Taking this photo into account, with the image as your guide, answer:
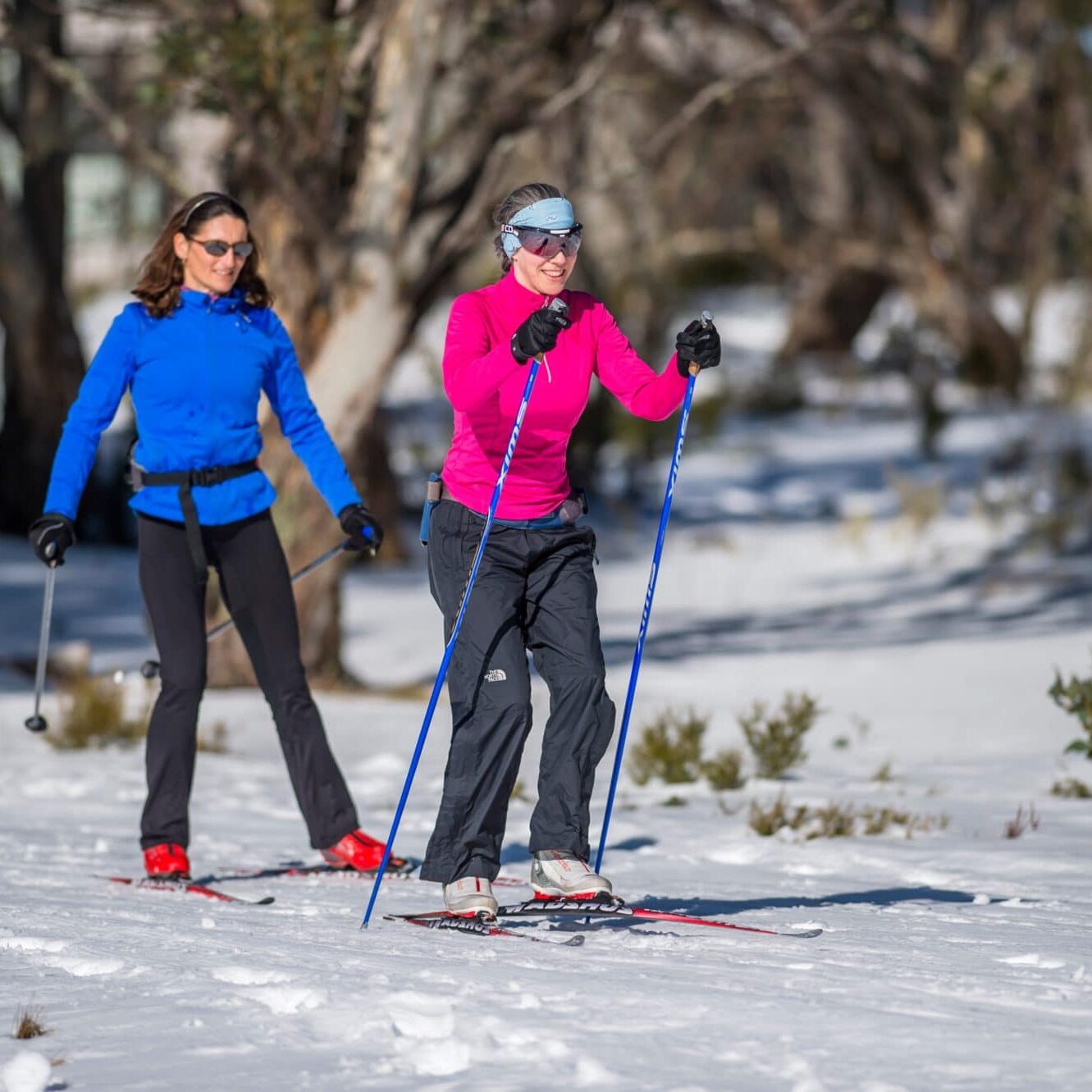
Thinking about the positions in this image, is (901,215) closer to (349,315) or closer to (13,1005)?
(349,315)

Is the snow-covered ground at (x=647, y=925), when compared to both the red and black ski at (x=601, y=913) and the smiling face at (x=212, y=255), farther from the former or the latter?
the smiling face at (x=212, y=255)

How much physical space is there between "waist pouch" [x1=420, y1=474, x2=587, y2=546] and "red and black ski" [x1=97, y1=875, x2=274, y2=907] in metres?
1.09

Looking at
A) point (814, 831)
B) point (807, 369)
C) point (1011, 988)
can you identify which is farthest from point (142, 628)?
point (807, 369)

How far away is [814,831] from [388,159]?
4813mm

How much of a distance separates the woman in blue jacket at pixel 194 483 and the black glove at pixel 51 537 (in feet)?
0.04

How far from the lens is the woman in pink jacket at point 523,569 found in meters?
5.01

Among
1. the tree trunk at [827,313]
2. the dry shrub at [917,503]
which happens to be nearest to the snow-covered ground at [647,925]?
the dry shrub at [917,503]

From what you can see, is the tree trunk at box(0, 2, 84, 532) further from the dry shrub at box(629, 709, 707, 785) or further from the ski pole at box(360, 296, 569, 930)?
the ski pole at box(360, 296, 569, 930)

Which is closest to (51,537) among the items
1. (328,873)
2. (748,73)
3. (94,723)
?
(328,873)

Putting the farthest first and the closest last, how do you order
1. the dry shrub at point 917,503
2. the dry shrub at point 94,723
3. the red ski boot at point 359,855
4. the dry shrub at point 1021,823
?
the dry shrub at point 917,503 → the dry shrub at point 94,723 → the dry shrub at point 1021,823 → the red ski boot at point 359,855

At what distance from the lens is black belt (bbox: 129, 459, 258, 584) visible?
595 centimetres

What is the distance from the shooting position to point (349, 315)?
10641 mm

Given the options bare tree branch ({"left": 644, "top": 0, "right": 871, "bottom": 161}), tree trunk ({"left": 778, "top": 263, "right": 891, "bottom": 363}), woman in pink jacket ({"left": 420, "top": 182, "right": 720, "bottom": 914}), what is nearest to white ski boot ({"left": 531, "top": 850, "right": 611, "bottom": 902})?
woman in pink jacket ({"left": 420, "top": 182, "right": 720, "bottom": 914})

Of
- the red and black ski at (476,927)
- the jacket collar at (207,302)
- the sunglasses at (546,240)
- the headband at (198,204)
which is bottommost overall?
the red and black ski at (476,927)
